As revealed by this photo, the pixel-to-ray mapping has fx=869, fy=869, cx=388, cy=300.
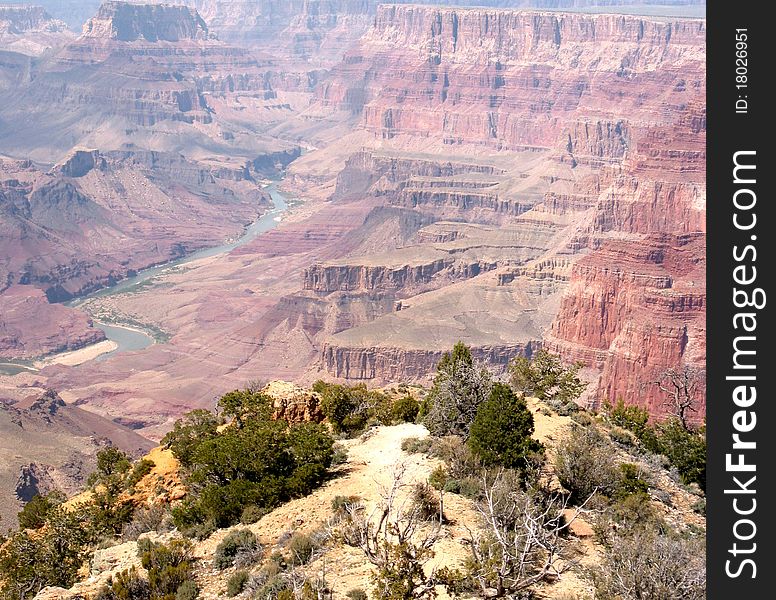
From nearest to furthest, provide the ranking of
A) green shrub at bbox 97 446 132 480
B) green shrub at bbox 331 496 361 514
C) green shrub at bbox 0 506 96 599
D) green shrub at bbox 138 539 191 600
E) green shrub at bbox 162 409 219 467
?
1. green shrub at bbox 138 539 191 600
2. green shrub at bbox 331 496 361 514
3. green shrub at bbox 0 506 96 599
4. green shrub at bbox 162 409 219 467
5. green shrub at bbox 97 446 132 480

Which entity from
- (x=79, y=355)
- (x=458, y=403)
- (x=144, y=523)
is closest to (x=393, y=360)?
(x=79, y=355)

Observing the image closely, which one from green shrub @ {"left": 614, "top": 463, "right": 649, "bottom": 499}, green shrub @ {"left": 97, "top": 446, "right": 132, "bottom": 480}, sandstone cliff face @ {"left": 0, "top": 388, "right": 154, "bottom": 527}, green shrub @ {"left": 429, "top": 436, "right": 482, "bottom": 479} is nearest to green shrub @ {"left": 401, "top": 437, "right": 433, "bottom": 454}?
green shrub @ {"left": 429, "top": 436, "right": 482, "bottom": 479}

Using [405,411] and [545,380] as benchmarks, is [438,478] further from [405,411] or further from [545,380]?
[545,380]

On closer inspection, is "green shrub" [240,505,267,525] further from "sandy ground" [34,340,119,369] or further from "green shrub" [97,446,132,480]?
"sandy ground" [34,340,119,369]
